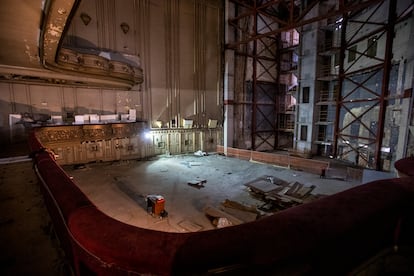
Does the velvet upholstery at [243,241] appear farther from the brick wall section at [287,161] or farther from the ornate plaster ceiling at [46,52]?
the brick wall section at [287,161]

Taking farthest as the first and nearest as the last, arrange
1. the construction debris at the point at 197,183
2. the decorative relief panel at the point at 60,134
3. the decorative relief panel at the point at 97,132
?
1. the decorative relief panel at the point at 97,132
2. the construction debris at the point at 197,183
3. the decorative relief panel at the point at 60,134

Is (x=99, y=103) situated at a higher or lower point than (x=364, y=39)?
lower

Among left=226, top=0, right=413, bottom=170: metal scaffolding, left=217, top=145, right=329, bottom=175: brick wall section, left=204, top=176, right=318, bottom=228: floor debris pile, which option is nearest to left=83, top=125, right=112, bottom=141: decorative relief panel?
left=204, top=176, right=318, bottom=228: floor debris pile

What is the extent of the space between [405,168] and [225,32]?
46.8 feet

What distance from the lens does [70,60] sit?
23.6 ft

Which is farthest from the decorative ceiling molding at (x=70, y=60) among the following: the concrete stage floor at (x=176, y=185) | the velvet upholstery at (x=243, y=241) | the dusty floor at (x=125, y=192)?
the concrete stage floor at (x=176, y=185)

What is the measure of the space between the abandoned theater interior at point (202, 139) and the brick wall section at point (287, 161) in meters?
0.07

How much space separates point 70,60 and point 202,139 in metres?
8.78

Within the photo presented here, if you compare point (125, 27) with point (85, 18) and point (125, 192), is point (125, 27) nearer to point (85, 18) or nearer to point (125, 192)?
point (85, 18)

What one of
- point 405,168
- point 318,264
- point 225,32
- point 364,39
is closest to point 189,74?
point 225,32

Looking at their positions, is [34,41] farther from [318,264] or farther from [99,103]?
[99,103]

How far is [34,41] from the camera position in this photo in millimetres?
4430

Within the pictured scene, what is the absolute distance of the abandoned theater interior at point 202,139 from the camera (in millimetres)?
1050

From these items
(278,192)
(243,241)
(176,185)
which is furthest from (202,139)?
(243,241)
